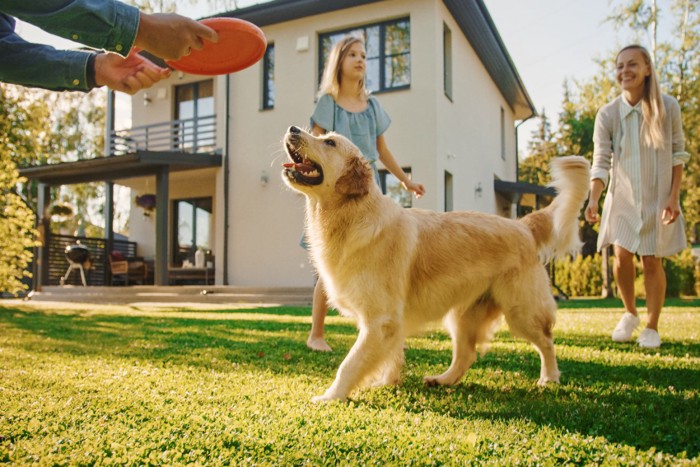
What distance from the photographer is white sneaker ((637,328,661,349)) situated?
4738mm

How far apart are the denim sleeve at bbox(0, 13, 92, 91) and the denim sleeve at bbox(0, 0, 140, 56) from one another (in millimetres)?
372

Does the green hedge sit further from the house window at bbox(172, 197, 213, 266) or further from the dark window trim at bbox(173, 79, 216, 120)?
the dark window trim at bbox(173, 79, 216, 120)

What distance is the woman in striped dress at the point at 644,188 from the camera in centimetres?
500

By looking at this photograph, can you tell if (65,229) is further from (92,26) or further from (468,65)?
(92,26)

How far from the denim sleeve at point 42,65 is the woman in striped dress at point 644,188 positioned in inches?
180

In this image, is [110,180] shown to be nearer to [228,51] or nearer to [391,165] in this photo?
[391,165]

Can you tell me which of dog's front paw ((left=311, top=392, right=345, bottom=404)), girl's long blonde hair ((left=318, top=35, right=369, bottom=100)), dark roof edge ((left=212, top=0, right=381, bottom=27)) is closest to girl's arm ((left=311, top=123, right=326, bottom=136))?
girl's long blonde hair ((left=318, top=35, right=369, bottom=100))

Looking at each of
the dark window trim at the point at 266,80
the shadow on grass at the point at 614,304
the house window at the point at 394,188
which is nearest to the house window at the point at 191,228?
the dark window trim at the point at 266,80

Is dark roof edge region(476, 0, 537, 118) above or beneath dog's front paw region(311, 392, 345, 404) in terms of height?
above

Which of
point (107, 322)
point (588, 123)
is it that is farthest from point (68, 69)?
point (588, 123)

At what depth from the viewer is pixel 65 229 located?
39.0m

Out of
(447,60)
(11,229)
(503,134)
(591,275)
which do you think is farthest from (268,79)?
(591,275)

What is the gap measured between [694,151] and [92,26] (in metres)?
25.6

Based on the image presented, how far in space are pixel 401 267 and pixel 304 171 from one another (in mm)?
850
